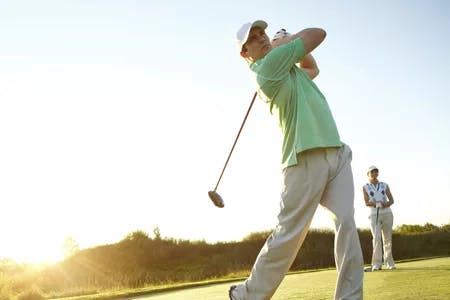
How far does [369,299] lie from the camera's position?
4887 mm

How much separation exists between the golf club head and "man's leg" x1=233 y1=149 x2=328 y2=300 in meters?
1.08

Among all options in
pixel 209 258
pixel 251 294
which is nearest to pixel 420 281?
pixel 251 294

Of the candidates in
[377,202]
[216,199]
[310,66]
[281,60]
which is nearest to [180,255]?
[377,202]

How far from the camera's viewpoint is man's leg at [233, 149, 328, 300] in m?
3.81

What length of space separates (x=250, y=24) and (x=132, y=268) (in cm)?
2462

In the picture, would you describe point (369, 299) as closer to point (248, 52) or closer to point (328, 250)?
point (248, 52)

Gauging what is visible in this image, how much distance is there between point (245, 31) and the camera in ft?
13.1

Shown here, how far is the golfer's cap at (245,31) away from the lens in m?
3.94

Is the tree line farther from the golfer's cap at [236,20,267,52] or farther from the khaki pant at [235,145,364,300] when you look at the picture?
the golfer's cap at [236,20,267,52]

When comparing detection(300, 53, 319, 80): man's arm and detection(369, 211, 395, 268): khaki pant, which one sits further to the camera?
detection(369, 211, 395, 268): khaki pant

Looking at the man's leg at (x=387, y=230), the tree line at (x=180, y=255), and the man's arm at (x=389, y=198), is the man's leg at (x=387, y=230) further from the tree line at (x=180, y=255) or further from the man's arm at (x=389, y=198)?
the tree line at (x=180, y=255)

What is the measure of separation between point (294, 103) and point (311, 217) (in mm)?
802

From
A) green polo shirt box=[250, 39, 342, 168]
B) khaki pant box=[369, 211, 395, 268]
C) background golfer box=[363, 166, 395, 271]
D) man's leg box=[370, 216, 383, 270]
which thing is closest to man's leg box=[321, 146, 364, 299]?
green polo shirt box=[250, 39, 342, 168]

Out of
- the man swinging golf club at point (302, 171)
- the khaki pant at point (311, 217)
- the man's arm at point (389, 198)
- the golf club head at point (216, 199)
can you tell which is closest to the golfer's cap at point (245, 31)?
the man swinging golf club at point (302, 171)
